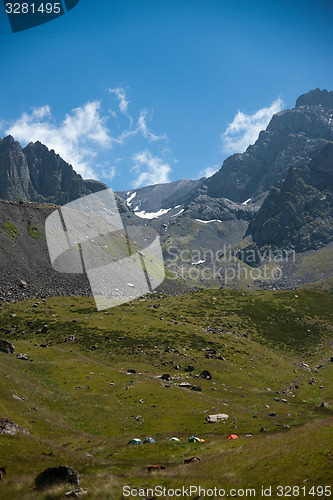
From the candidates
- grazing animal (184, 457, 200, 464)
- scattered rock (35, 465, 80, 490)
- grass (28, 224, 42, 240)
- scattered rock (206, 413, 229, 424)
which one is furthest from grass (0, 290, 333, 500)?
grass (28, 224, 42, 240)

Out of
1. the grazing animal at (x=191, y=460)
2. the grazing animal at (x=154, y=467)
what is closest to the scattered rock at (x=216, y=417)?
the grazing animal at (x=191, y=460)

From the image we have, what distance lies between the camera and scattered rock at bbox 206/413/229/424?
41.2 meters

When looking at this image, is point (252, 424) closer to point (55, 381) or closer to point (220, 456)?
point (220, 456)

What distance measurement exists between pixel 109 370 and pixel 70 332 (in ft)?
90.5

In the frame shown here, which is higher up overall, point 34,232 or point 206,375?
point 34,232

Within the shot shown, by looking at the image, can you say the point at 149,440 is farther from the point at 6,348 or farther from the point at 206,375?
the point at 6,348

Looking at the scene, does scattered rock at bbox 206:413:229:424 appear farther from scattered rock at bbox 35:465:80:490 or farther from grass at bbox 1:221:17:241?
grass at bbox 1:221:17:241

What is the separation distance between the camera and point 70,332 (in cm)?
8462

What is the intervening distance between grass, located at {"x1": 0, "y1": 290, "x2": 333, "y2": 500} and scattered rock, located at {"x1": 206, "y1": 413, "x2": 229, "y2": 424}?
0.80 m

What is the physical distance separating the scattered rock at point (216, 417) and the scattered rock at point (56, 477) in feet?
83.2

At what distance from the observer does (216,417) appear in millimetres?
42188

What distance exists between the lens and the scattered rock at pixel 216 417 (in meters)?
41.2

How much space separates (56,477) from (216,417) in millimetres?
27673

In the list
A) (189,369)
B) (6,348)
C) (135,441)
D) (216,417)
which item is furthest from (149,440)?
(6,348)
